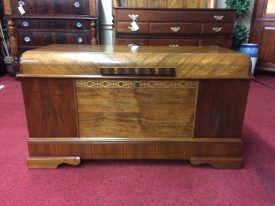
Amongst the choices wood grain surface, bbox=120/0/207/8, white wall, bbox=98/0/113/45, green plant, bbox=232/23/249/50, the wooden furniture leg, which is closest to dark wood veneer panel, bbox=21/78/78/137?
the wooden furniture leg

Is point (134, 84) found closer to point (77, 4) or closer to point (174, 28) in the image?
point (174, 28)

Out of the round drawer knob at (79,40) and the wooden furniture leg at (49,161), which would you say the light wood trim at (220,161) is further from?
the round drawer knob at (79,40)

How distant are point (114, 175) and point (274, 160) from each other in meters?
0.82

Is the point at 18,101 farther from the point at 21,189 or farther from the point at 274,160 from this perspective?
the point at 274,160

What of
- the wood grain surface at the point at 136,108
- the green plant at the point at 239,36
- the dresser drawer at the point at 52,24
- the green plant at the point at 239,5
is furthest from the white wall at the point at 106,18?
the wood grain surface at the point at 136,108

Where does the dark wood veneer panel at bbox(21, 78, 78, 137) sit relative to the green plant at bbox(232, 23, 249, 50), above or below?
below

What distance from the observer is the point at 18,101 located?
2145mm

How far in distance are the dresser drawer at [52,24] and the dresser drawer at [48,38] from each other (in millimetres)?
61

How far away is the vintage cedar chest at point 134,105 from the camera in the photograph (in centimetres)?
104

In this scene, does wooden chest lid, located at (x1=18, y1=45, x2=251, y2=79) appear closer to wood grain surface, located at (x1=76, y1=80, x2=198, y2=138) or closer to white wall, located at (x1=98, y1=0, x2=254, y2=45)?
wood grain surface, located at (x1=76, y1=80, x2=198, y2=138)

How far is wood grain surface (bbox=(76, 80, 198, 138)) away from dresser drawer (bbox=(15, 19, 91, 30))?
1.75 metres

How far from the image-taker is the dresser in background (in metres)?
2.45

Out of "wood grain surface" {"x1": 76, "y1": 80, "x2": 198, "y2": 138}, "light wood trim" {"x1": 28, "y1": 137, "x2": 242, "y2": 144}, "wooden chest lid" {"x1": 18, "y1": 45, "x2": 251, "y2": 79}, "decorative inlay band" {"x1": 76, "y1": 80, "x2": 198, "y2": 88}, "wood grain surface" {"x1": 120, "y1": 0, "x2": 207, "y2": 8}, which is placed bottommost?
"light wood trim" {"x1": 28, "y1": 137, "x2": 242, "y2": 144}

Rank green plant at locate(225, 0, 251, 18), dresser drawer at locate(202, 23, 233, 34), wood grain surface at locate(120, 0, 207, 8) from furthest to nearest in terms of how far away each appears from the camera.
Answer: green plant at locate(225, 0, 251, 18) → wood grain surface at locate(120, 0, 207, 8) → dresser drawer at locate(202, 23, 233, 34)
